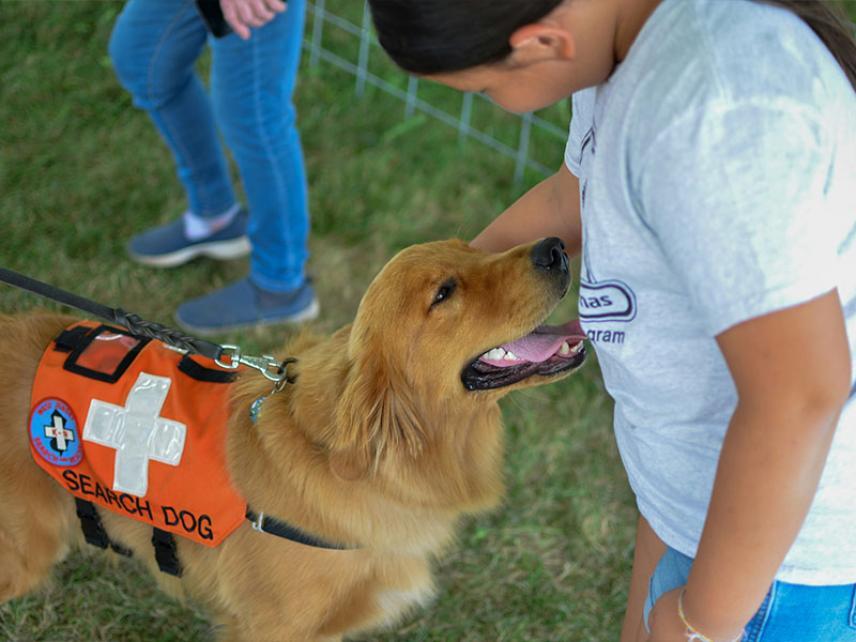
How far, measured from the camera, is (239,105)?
9.39 ft

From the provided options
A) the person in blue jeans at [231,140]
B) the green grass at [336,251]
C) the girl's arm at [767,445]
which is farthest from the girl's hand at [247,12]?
the girl's arm at [767,445]

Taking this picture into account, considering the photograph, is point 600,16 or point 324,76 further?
point 324,76

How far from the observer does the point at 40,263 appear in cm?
351

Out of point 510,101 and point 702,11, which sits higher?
point 702,11

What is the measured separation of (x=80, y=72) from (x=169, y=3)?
1907 mm

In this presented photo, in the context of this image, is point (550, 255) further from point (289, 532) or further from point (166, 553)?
point (166, 553)

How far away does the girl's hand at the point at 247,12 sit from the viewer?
2484mm

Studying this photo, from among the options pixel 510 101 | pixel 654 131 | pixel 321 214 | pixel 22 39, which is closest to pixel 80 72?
pixel 22 39

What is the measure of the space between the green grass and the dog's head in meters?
0.98

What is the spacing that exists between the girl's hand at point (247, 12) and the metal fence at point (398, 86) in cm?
185

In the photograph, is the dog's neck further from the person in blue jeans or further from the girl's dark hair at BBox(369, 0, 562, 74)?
the person in blue jeans

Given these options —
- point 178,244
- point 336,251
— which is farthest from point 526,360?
point 178,244

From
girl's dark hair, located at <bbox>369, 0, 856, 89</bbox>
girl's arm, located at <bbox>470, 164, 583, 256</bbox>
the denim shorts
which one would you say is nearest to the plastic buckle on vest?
girl's arm, located at <bbox>470, 164, 583, 256</bbox>

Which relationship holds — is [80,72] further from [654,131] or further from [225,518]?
[654,131]
